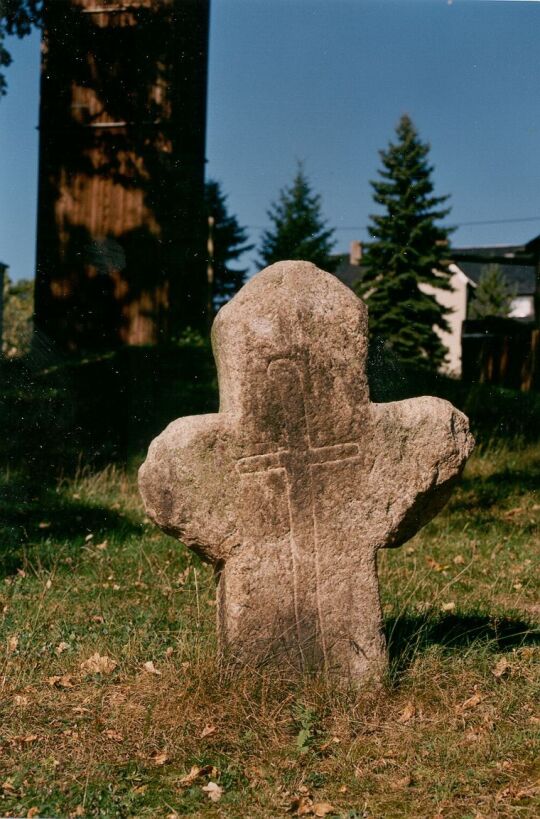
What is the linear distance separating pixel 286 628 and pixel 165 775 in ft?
2.87

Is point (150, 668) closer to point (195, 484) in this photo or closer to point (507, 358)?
point (195, 484)

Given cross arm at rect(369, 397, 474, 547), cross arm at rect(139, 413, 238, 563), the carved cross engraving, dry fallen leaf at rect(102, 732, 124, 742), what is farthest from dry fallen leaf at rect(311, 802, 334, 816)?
cross arm at rect(369, 397, 474, 547)

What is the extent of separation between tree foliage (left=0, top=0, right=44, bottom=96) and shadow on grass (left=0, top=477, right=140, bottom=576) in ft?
15.3

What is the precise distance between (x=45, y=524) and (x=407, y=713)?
4.97 meters

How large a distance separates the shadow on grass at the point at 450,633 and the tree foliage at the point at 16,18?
749cm

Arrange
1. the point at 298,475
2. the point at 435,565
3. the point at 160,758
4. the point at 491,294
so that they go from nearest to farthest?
the point at 160,758 → the point at 298,475 → the point at 435,565 → the point at 491,294

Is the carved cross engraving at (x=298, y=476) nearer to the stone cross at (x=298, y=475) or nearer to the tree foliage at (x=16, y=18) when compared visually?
the stone cross at (x=298, y=475)

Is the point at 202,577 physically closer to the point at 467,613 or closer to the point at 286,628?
the point at 467,613

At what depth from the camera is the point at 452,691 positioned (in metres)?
4.17

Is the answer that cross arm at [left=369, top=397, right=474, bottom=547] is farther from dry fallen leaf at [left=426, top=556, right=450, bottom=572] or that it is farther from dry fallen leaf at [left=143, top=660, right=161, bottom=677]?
dry fallen leaf at [left=426, top=556, right=450, bottom=572]

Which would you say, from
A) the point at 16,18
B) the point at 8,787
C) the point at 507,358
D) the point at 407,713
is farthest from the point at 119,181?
the point at 8,787

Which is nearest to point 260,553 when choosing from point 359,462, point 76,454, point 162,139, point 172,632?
point 359,462

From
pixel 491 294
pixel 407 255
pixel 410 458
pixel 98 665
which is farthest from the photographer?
pixel 491 294

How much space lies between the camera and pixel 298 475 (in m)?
4.10
